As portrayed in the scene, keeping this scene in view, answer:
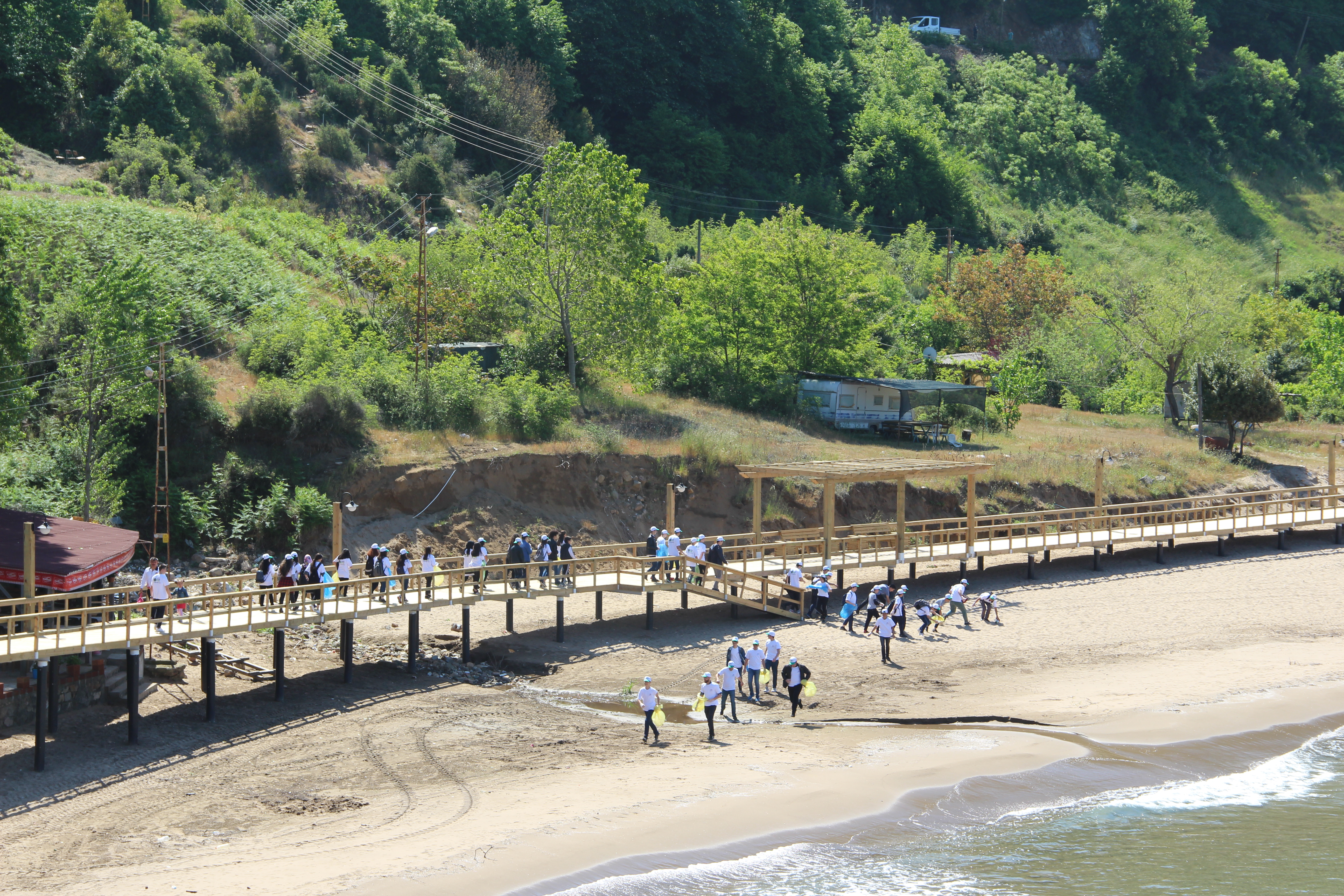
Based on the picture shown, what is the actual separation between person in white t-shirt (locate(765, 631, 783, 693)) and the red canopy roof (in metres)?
13.9

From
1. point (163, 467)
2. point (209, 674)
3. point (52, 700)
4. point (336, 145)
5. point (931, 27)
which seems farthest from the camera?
point (931, 27)

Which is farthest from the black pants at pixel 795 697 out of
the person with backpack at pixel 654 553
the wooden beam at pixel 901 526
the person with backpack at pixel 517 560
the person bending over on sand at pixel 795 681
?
the wooden beam at pixel 901 526

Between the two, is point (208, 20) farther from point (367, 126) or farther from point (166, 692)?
point (166, 692)

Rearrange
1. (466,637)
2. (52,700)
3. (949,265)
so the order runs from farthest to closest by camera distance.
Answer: (949,265) → (466,637) → (52,700)

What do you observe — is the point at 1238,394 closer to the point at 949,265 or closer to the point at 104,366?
the point at 949,265

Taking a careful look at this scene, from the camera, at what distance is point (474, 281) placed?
51.1 m

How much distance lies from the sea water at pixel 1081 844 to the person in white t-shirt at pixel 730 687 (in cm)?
512

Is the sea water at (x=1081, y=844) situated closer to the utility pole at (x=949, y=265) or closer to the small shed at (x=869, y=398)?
the small shed at (x=869, y=398)

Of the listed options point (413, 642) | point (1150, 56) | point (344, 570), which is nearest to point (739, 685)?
point (413, 642)

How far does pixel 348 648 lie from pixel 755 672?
9.11 metres

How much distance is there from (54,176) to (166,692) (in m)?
40.4

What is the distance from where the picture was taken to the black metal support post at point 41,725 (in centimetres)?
2194

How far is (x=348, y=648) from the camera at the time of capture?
2798 centimetres

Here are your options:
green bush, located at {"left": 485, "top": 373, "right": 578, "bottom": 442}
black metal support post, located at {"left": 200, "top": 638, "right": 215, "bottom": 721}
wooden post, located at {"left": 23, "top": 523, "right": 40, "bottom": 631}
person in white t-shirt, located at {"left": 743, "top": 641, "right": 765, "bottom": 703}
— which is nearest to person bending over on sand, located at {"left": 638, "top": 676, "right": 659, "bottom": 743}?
person in white t-shirt, located at {"left": 743, "top": 641, "right": 765, "bottom": 703}
